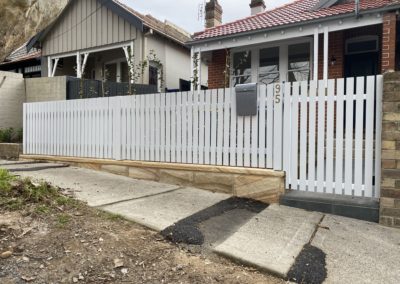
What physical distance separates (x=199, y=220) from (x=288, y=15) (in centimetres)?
807

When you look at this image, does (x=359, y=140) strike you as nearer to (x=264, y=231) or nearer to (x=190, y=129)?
(x=264, y=231)

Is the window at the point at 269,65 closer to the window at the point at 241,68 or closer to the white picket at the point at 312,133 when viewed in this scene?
the window at the point at 241,68

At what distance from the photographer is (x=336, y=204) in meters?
4.68

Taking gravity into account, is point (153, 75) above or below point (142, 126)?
above

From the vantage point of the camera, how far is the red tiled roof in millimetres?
8820

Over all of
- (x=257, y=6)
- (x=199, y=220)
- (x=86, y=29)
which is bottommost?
(x=199, y=220)

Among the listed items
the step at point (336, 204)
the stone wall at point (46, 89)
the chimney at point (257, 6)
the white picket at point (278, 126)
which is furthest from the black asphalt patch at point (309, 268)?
the chimney at point (257, 6)

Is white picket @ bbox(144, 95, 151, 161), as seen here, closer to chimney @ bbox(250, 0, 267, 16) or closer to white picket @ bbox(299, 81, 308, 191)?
white picket @ bbox(299, 81, 308, 191)

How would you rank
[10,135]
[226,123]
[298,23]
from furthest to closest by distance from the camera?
[10,135] < [298,23] < [226,123]

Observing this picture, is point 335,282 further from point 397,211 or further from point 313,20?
point 313,20

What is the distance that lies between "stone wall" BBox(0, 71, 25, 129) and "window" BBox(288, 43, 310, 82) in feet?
26.5

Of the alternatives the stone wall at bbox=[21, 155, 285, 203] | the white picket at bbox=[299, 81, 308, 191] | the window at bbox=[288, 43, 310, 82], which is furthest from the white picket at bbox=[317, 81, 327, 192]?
the window at bbox=[288, 43, 310, 82]

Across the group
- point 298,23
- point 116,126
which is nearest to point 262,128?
point 116,126

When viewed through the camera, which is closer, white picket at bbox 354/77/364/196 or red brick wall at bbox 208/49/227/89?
white picket at bbox 354/77/364/196
